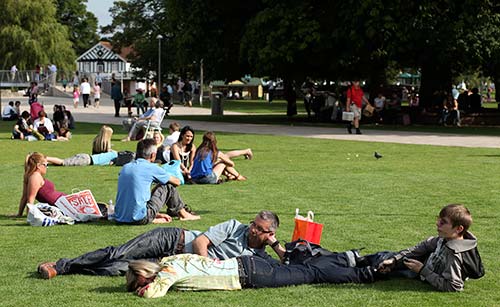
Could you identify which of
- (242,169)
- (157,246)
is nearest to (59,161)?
(242,169)

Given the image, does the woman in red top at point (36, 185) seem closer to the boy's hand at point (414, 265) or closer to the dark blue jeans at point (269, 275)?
the dark blue jeans at point (269, 275)

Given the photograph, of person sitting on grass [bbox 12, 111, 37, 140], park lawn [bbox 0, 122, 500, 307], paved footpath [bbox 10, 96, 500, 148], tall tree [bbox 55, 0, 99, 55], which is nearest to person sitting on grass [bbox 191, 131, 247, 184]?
park lawn [bbox 0, 122, 500, 307]

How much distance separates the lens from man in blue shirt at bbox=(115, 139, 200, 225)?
10.7 metres

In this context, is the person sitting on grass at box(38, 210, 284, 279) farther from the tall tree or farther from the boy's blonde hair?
the tall tree

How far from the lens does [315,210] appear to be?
40.3ft

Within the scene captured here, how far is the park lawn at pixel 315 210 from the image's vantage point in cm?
753

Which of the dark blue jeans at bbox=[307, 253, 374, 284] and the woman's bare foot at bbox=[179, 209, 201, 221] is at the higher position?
the dark blue jeans at bbox=[307, 253, 374, 284]

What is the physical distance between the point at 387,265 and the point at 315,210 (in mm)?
4238

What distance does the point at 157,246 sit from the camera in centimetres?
836

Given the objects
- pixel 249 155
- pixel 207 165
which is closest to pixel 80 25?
pixel 249 155

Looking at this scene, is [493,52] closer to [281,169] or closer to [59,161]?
[281,169]

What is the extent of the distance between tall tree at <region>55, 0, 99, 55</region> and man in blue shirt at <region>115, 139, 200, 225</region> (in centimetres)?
11149

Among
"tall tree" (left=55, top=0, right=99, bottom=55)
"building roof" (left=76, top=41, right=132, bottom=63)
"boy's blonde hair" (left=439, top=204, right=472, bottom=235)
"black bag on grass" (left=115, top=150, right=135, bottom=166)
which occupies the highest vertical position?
"tall tree" (left=55, top=0, right=99, bottom=55)

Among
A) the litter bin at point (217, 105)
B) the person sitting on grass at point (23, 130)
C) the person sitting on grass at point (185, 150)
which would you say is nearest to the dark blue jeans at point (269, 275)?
the person sitting on grass at point (185, 150)
